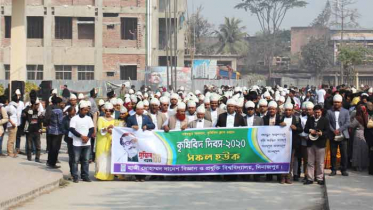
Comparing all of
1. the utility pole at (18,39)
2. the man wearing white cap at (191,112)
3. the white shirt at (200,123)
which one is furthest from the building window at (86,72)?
the white shirt at (200,123)

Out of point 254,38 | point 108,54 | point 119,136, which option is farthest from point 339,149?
point 254,38

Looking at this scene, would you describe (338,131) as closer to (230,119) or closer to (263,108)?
(263,108)

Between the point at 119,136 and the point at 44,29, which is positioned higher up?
the point at 44,29

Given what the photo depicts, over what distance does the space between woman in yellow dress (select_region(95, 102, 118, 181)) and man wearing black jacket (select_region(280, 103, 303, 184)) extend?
12.3 ft

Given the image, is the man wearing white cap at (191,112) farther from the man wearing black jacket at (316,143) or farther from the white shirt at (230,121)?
the man wearing black jacket at (316,143)

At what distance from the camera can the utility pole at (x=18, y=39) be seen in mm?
35638

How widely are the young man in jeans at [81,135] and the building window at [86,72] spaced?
50.8 m

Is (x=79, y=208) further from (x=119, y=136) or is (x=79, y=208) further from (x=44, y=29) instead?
(x=44, y=29)

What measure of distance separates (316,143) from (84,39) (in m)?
52.2

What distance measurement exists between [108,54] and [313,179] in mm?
51380

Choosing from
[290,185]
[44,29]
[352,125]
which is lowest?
[290,185]

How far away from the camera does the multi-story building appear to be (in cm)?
6706

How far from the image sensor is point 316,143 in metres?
17.3

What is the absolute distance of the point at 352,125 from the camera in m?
19.0
